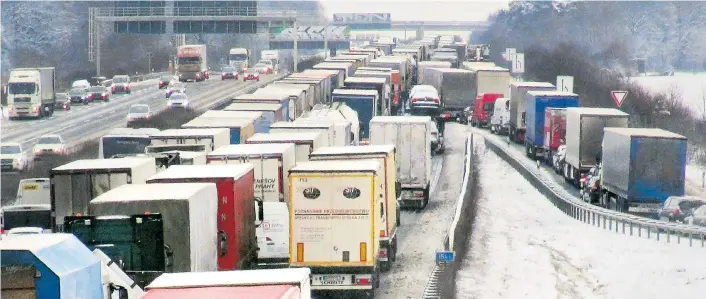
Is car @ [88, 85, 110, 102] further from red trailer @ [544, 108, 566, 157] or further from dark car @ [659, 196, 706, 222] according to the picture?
dark car @ [659, 196, 706, 222]

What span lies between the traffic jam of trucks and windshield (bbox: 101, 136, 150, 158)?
0.04 meters

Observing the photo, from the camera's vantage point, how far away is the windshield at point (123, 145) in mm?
39656

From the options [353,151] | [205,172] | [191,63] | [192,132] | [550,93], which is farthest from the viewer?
[191,63]

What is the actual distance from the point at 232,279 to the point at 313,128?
23.6 metres

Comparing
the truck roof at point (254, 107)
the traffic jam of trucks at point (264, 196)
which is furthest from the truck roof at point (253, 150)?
the truck roof at point (254, 107)

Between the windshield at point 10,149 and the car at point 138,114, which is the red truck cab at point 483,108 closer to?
the car at point 138,114

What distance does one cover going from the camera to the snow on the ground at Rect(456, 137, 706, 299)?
29.1 m

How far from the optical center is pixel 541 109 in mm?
61000

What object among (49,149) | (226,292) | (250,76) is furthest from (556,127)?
(250,76)

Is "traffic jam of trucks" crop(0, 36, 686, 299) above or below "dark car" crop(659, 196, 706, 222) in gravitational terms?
above

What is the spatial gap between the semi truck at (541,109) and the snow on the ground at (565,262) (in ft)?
53.4

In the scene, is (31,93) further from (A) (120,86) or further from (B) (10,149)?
(A) (120,86)

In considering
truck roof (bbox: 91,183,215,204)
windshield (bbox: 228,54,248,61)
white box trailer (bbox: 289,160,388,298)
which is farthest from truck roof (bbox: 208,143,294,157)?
windshield (bbox: 228,54,248,61)

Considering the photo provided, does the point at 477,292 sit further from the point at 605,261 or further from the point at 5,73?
the point at 5,73
